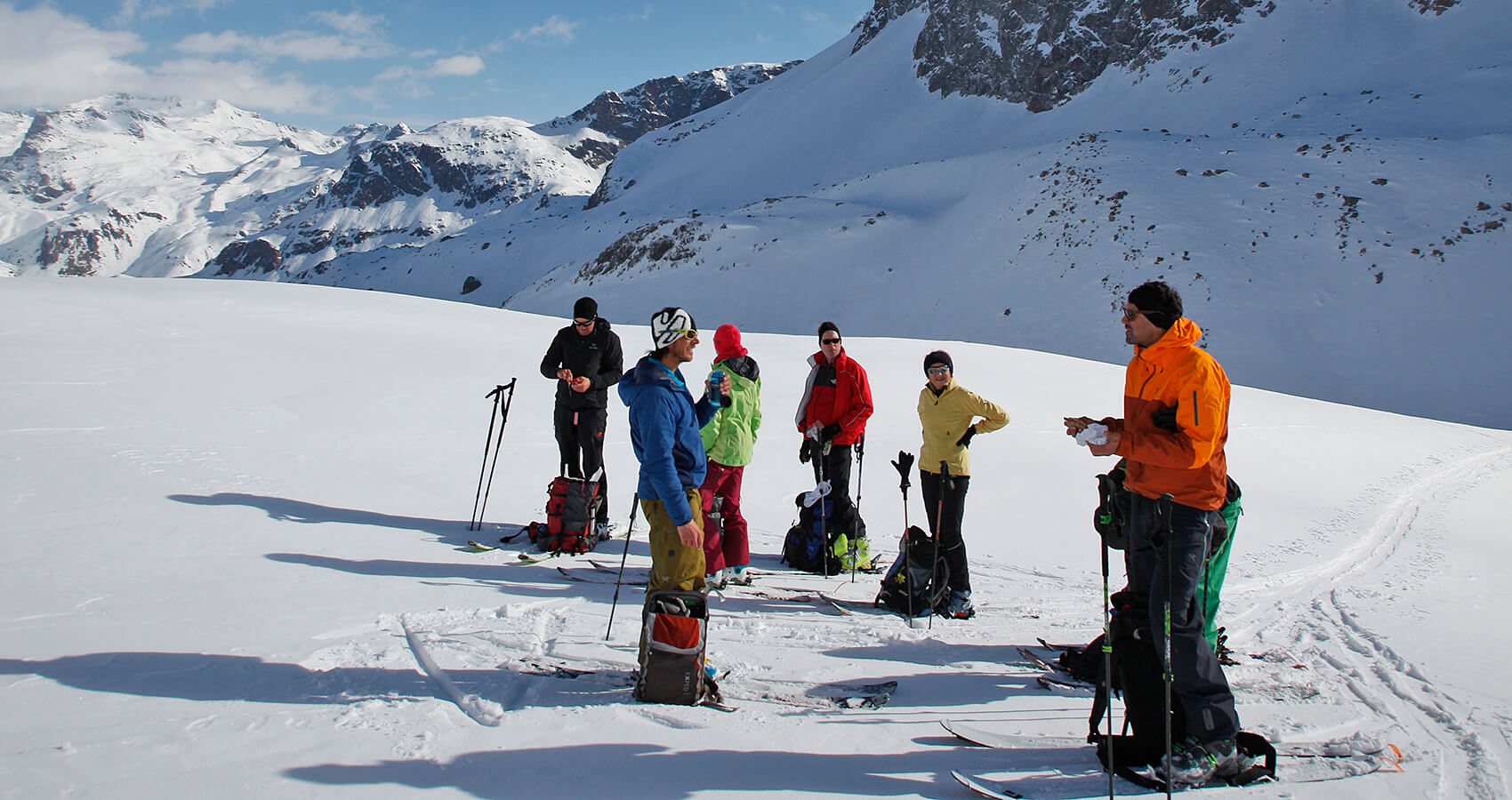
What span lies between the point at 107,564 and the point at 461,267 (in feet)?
273

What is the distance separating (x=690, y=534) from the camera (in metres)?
3.79

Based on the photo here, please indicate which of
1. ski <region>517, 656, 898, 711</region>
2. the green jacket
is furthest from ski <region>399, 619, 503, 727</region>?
the green jacket

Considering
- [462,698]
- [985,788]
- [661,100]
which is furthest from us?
[661,100]

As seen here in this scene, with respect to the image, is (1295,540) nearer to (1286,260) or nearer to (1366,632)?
(1366,632)

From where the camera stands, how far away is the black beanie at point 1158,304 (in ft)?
11.1

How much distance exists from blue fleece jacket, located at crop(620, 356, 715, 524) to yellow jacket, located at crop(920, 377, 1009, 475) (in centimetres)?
219

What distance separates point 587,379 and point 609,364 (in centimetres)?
35

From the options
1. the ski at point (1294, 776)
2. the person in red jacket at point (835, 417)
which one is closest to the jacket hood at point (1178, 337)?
the ski at point (1294, 776)

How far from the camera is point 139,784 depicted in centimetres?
290

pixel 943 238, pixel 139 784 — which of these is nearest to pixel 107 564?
pixel 139 784

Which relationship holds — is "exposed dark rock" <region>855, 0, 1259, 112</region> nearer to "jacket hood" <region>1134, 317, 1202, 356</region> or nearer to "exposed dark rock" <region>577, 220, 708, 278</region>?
"exposed dark rock" <region>577, 220, 708, 278</region>

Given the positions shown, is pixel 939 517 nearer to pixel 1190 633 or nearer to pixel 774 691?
pixel 774 691

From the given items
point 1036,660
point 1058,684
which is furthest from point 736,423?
point 1058,684

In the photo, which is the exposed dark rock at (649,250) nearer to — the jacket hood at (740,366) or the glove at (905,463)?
the jacket hood at (740,366)
